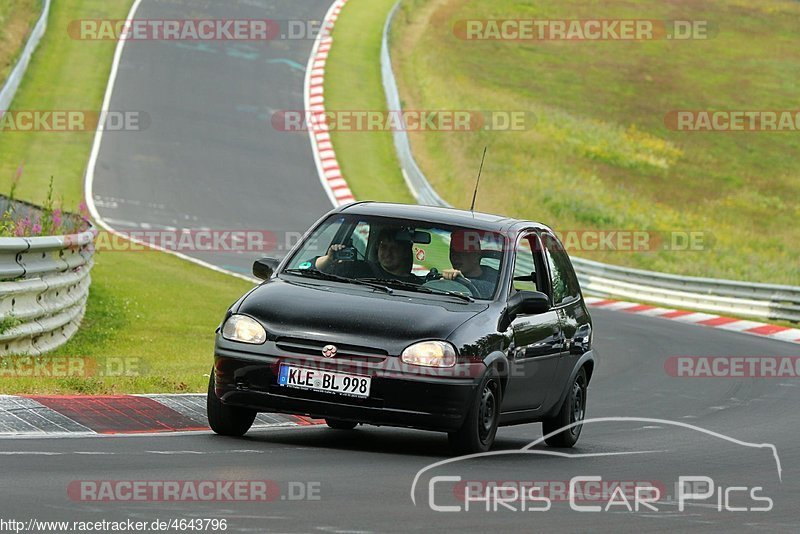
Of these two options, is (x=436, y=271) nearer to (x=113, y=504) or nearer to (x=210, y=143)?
(x=113, y=504)

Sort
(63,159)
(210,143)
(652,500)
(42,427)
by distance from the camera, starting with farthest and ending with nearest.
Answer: (210,143) < (63,159) < (42,427) < (652,500)

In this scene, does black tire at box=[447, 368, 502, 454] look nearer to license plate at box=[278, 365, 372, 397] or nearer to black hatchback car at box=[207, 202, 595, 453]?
black hatchback car at box=[207, 202, 595, 453]

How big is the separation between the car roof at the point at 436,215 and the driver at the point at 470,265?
12 cm

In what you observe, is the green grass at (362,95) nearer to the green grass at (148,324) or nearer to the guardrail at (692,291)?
the guardrail at (692,291)

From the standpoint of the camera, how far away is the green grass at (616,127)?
1496 inches

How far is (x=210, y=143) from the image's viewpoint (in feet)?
119

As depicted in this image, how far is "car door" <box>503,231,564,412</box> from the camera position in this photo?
9961 millimetres

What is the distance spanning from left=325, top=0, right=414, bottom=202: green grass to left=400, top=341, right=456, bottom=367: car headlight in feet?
80.9

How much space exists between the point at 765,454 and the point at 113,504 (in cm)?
598

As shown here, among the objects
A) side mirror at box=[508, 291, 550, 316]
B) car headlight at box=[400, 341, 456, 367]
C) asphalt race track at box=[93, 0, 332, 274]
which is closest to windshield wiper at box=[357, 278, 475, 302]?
side mirror at box=[508, 291, 550, 316]

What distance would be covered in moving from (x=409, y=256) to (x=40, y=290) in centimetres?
465

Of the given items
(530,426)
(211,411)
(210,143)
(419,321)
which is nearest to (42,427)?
(211,411)

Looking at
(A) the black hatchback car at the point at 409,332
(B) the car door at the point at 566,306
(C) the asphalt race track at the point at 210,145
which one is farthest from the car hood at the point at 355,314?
(C) the asphalt race track at the point at 210,145

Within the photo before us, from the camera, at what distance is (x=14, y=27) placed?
42.5 meters
